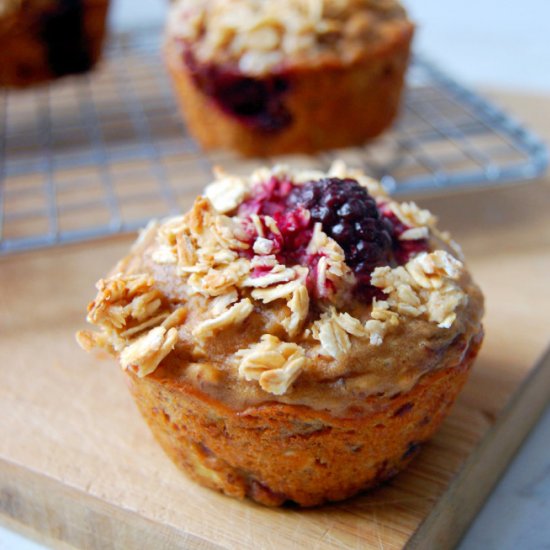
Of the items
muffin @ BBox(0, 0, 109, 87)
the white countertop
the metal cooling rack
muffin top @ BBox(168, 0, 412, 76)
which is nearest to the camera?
the white countertop

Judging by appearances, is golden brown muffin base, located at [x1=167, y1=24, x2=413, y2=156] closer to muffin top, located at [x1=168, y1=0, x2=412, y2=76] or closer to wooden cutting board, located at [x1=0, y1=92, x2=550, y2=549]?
muffin top, located at [x1=168, y1=0, x2=412, y2=76]

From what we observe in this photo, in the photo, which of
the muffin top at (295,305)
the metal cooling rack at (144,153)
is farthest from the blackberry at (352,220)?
the metal cooling rack at (144,153)

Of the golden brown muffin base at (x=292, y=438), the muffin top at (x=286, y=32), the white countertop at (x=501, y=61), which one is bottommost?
the white countertop at (x=501, y=61)

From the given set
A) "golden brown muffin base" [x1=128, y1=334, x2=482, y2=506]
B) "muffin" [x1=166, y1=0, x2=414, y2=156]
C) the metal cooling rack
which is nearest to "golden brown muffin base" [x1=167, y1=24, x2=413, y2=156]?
"muffin" [x1=166, y1=0, x2=414, y2=156]

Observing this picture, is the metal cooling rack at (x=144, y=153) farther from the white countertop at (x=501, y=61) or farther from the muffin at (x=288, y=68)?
the white countertop at (x=501, y=61)

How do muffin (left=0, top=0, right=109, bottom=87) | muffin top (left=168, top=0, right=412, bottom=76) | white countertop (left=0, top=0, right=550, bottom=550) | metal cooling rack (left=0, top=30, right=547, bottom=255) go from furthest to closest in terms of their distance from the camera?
muffin (left=0, top=0, right=109, bottom=87), metal cooling rack (left=0, top=30, right=547, bottom=255), muffin top (left=168, top=0, right=412, bottom=76), white countertop (left=0, top=0, right=550, bottom=550)

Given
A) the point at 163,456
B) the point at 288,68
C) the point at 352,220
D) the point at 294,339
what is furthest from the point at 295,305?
the point at 288,68

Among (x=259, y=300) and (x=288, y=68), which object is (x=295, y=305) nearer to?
(x=259, y=300)
